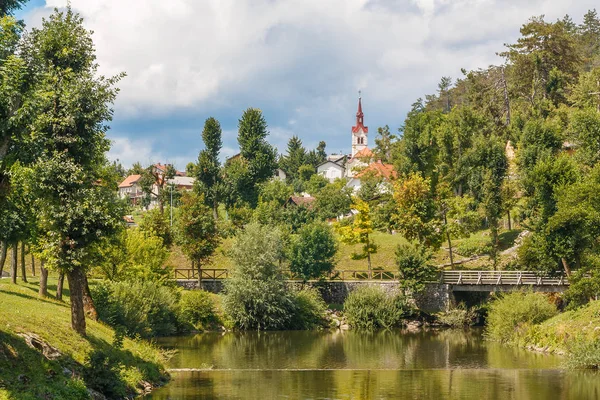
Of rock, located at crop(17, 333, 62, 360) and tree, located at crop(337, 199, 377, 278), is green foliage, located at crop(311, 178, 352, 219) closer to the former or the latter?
tree, located at crop(337, 199, 377, 278)

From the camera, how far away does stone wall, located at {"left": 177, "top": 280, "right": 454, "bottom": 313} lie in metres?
62.1

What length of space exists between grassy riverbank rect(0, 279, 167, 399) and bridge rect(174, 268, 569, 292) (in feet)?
98.8

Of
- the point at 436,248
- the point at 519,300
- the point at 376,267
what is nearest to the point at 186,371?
the point at 519,300

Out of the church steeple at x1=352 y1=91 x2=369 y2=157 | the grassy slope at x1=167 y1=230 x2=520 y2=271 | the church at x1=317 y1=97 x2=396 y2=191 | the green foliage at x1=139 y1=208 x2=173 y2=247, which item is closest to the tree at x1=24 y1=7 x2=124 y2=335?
the green foliage at x1=139 y1=208 x2=173 y2=247

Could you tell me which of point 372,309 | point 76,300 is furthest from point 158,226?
point 76,300

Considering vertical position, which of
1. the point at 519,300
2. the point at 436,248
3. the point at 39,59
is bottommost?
the point at 519,300

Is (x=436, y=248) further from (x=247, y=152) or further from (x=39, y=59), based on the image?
(x=39, y=59)

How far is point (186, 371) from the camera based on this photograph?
3709 centimetres

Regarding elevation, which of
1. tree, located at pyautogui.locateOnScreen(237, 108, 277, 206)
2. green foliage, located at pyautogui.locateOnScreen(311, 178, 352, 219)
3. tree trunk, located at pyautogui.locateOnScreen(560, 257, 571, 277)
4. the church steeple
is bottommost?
tree trunk, located at pyautogui.locateOnScreen(560, 257, 571, 277)

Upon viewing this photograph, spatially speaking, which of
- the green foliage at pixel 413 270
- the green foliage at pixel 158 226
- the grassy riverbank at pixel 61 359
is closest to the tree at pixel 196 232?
the green foliage at pixel 158 226

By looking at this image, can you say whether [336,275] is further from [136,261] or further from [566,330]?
[566,330]

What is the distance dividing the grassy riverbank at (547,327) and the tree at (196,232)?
26968mm

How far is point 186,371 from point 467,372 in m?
15.7

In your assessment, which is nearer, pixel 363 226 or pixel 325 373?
pixel 325 373
